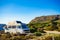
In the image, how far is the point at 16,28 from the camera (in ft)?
20.2

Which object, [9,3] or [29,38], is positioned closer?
[29,38]

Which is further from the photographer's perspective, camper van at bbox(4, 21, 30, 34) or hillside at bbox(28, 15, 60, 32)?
hillside at bbox(28, 15, 60, 32)

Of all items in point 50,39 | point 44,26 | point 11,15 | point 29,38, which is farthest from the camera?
point 44,26

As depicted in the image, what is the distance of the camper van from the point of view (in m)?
6.07

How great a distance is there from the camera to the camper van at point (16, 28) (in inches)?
239

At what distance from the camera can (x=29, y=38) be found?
5141mm

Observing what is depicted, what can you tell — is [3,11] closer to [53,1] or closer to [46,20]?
[53,1]

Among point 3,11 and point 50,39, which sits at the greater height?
point 3,11

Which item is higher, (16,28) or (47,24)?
(47,24)

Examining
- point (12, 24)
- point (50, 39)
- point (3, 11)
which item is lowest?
point (50, 39)

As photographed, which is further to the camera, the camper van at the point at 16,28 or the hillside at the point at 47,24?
the hillside at the point at 47,24

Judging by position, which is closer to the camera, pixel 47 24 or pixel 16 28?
pixel 16 28

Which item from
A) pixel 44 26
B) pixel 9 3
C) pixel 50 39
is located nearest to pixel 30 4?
pixel 9 3

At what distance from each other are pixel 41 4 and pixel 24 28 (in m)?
1.25
